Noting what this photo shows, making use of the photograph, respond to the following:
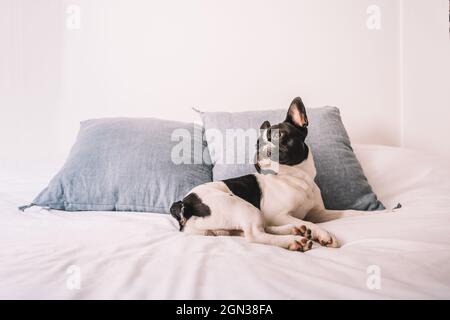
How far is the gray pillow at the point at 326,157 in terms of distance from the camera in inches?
48.1

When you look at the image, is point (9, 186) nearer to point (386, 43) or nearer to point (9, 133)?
point (9, 133)

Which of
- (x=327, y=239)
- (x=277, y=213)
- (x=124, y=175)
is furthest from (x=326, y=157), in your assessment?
(x=124, y=175)

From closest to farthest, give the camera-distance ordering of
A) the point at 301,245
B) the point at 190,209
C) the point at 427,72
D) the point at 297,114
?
1. the point at 301,245
2. the point at 190,209
3. the point at 297,114
4. the point at 427,72

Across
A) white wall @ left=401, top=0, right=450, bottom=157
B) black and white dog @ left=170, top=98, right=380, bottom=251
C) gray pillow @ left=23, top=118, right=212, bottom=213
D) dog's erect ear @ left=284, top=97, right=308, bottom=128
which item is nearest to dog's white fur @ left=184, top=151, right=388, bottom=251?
black and white dog @ left=170, top=98, right=380, bottom=251

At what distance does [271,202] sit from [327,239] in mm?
238

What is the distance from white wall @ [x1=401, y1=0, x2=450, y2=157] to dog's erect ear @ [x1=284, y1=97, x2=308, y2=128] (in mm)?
1137

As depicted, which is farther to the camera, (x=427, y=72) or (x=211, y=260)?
(x=427, y=72)

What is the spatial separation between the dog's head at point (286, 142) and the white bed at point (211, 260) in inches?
9.4

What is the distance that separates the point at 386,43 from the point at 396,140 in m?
0.54

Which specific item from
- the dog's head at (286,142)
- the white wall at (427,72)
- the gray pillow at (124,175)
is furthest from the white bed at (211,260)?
the white wall at (427,72)

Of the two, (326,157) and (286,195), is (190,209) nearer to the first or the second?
(286,195)

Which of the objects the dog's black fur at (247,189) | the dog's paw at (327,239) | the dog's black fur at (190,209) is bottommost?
the dog's paw at (327,239)

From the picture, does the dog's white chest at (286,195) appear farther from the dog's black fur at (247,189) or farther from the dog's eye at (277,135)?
the dog's eye at (277,135)

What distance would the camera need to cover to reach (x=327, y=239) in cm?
83
